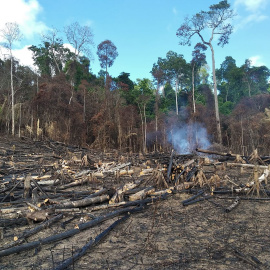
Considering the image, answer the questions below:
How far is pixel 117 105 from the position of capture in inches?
1041

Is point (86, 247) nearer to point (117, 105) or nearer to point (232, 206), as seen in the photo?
point (232, 206)

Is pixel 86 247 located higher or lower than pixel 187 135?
lower

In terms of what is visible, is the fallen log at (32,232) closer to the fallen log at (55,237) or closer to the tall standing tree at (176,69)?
the fallen log at (55,237)

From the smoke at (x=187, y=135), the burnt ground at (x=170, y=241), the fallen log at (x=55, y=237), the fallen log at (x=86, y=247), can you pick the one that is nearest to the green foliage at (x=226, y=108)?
the smoke at (x=187, y=135)

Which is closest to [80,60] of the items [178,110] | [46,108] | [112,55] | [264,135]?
[112,55]

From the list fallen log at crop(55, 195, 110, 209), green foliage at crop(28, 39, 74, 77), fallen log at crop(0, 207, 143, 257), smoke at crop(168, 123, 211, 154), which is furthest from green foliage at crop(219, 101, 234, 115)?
fallen log at crop(0, 207, 143, 257)

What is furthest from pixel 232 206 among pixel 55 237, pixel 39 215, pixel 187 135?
pixel 187 135

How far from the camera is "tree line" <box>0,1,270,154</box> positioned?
22.9 metres

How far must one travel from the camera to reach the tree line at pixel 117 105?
75.0 feet

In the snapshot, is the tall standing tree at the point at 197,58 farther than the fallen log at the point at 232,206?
Yes

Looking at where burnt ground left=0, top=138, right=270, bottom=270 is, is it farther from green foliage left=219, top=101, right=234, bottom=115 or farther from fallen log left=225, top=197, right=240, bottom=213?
green foliage left=219, top=101, right=234, bottom=115

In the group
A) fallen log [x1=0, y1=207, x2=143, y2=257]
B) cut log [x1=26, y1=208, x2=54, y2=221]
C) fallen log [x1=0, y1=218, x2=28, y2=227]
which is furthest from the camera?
cut log [x1=26, y1=208, x2=54, y2=221]

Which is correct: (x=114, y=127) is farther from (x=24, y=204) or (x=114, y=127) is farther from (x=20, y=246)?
(x=20, y=246)

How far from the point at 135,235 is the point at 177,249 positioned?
77cm
